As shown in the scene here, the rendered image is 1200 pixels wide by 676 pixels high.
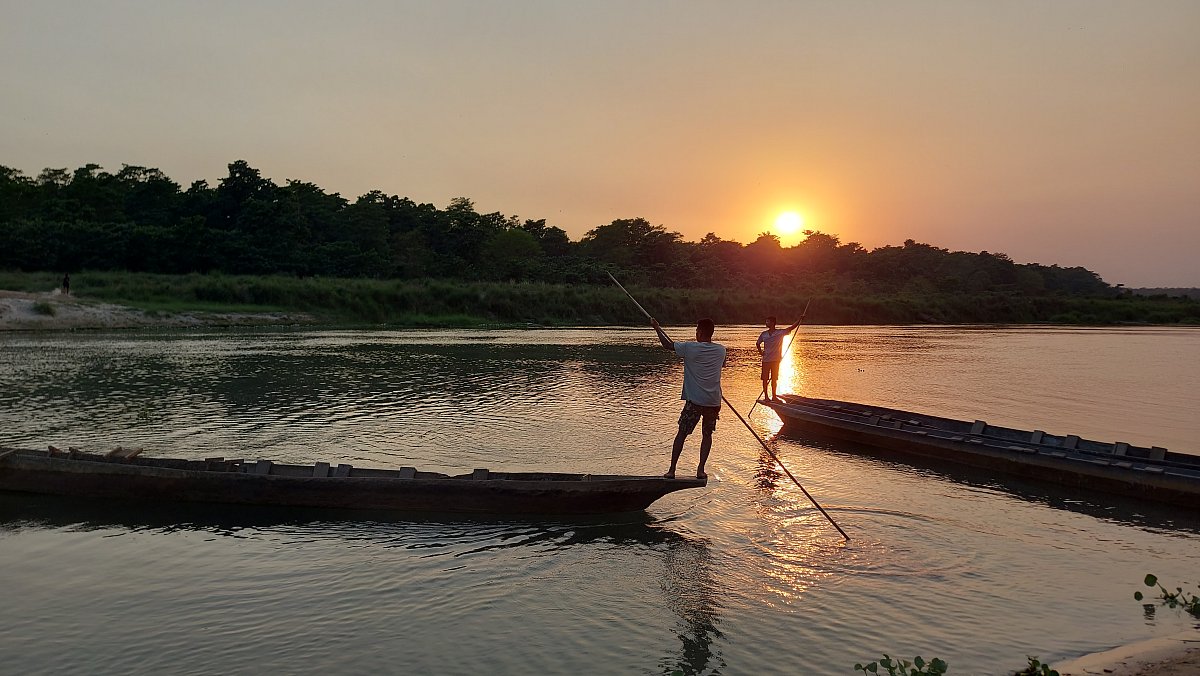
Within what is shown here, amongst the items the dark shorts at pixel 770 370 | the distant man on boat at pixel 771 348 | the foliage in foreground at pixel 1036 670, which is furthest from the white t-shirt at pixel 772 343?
the foliage in foreground at pixel 1036 670

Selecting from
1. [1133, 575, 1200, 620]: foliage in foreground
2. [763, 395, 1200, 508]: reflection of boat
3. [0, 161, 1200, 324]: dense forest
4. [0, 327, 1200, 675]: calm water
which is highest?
[0, 161, 1200, 324]: dense forest

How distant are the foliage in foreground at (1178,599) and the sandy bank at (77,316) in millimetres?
48377

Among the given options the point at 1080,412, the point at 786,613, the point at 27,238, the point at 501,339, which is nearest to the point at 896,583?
the point at 786,613

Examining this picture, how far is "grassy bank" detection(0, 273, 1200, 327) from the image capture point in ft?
177

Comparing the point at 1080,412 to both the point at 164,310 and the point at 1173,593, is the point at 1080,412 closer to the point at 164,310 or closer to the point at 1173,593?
the point at 1173,593

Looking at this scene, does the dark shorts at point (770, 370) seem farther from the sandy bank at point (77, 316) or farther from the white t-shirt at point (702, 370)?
the sandy bank at point (77, 316)

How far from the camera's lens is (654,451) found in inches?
580

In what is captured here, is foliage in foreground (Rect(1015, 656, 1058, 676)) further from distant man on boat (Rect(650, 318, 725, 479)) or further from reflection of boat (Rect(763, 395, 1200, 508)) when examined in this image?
reflection of boat (Rect(763, 395, 1200, 508))

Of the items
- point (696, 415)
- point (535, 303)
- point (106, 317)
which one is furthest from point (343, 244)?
point (696, 415)

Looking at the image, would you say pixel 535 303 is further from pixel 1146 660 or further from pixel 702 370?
pixel 1146 660

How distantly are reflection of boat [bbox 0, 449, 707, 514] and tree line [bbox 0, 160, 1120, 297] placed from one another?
5730 cm

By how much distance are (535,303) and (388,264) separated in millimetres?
15125

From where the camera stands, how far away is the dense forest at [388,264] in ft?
194

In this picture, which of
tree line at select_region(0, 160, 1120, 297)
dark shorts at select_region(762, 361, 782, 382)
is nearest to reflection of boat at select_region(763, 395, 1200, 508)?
dark shorts at select_region(762, 361, 782, 382)
